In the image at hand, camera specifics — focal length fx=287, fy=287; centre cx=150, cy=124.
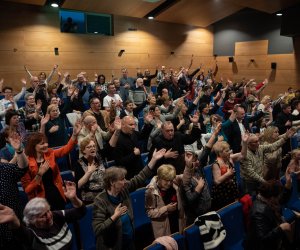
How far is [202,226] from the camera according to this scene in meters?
1.94

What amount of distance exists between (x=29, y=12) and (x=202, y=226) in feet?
26.8

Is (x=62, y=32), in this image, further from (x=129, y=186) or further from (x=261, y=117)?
(x=129, y=186)

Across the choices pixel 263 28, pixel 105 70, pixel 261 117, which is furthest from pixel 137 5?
pixel 261 117

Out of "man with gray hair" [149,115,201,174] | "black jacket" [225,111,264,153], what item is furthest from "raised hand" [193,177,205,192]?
"black jacket" [225,111,264,153]

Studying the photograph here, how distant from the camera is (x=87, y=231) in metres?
2.23

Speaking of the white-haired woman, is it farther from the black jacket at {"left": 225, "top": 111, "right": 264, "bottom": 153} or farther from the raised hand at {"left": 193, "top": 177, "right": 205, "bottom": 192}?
the black jacket at {"left": 225, "top": 111, "right": 264, "bottom": 153}

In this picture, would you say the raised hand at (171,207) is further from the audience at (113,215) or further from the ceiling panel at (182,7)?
the ceiling panel at (182,7)

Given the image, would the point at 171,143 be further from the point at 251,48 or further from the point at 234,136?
the point at 251,48

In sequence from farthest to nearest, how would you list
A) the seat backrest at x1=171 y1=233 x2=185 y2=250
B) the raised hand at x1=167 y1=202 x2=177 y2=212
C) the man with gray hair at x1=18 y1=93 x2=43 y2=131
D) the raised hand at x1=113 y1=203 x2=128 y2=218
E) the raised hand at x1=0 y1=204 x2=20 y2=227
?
1. the man with gray hair at x1=18 y1=93 x2=43 y2=131
2. the raised hand at x1=167 y1=202 x2=177 y2=212
3. the seat backrest at x1=171 y1=233 x2=185 y2=250
4. the raised hand at x1=113 y1=203 x2=128 y2=218
5. the raised hand at x1=0 y1=204 x2=20 y2=227

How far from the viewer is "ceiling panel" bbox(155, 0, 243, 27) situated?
30.7 feet

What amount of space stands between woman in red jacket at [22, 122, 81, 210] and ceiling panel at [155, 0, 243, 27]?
7.97 m

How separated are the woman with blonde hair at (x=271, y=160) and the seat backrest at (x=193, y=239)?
1.00 m

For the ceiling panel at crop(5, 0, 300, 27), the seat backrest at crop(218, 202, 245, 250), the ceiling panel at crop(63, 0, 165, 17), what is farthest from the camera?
the ceiling panel at crop(5, 0, 300, 27)

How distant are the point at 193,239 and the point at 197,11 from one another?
942 centimetres
